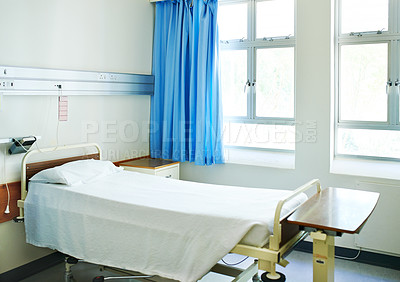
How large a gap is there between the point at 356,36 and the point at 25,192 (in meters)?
3.32

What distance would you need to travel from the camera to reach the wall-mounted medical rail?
2998 millimetres

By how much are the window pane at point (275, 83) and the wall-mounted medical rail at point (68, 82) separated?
125cm

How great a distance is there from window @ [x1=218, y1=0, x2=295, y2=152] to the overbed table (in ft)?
5.84

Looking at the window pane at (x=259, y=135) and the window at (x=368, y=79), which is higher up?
the window at (x=368, y=79)

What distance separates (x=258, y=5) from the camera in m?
4.21

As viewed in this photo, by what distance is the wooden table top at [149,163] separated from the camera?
13.2 feet

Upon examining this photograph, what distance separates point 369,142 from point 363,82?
0.59 meters

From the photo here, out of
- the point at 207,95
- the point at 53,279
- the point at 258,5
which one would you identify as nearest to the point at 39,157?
the point at 53,279

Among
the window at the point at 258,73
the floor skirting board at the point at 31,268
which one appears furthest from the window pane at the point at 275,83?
the floor skirting board at the point at 31,268

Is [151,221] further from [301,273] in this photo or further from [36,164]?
[301,273]

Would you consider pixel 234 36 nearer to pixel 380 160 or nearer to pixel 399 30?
pixel 399 30

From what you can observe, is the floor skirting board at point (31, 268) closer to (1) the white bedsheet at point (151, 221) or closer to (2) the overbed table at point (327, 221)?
(1) the white bedsheet at point (151, 221)

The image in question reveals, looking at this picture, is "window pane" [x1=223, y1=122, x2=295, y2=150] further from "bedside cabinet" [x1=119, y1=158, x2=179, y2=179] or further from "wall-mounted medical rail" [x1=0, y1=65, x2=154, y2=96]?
"wall-mounted medical rail" [x1=0, y1=65, x2=154, y2=96]

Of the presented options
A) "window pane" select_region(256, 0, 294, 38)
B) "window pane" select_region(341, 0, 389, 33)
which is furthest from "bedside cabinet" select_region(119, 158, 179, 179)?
"window pane" select_region(341, 0, 389, 33)
